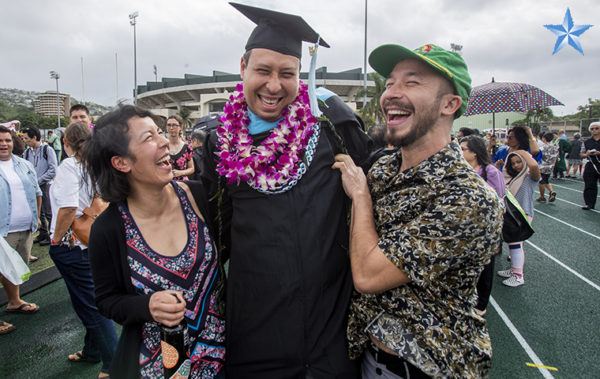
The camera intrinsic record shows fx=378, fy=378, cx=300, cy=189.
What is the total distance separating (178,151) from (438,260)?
512cm

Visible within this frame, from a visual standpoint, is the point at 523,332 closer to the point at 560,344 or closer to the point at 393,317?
the point at 560,344

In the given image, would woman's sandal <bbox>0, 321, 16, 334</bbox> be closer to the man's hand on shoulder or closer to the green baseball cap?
the man's hand on shoulder

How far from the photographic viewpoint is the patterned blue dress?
1.71 meters

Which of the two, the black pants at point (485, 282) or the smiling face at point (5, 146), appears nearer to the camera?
the black pants at point (485, 282)

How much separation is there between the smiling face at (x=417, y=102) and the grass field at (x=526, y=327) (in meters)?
2.70

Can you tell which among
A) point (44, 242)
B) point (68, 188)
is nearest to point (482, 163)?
point (68, 188)

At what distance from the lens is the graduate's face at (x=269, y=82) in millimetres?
1780

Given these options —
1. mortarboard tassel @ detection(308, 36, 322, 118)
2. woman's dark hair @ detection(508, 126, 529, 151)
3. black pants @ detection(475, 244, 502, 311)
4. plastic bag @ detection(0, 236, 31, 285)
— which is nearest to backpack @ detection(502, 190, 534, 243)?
woman's dark hair @ detection(508, 126, 529, 151)

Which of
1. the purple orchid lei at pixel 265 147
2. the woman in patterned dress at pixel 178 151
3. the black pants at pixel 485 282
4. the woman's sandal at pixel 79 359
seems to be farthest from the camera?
the woman in patterned dress at pixel 178 151

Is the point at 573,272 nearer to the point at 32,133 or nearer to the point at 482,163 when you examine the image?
the point at 482,163

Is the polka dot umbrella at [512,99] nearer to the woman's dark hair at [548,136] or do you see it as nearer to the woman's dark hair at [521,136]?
the woman's dark hair at [521,136]

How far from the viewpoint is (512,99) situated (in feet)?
16.5

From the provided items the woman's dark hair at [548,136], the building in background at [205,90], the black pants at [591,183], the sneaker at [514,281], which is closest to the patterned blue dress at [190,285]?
the sneaker at [514,281]

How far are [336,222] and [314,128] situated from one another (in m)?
0.47
